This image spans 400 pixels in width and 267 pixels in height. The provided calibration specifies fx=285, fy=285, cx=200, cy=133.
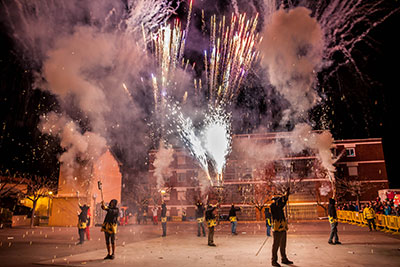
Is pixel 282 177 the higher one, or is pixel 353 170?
pixel 353 170

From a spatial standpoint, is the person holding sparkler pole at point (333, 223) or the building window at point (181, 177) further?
the building window at point (181, 177)

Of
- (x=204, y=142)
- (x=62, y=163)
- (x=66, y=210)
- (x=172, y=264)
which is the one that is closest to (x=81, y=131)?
(x=62, y=163)

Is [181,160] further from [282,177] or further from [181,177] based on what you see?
[282,177]

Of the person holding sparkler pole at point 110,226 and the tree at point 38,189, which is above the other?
the tree at point 38,189

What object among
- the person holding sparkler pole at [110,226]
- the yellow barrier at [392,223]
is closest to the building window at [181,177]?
the yellow barrier at [392,223]

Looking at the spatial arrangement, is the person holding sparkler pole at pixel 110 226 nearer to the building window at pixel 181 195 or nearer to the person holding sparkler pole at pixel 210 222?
the person holding sparkler pole at pixel 210 222

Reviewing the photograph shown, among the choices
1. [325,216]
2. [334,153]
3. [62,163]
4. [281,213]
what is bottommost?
[325,216]

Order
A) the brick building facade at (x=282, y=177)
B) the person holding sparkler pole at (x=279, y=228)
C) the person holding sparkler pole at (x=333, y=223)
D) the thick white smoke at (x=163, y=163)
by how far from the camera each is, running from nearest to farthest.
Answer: the person holding sparkler pole at (x=279, y=228) < the person holding sparkler pole at (x=333, y=223) < the brick building facade at (x=282, y=177) < the thick white smoke at (x=163, y=163)

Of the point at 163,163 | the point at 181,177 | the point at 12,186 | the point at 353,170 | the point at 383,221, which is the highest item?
the point at 163,163

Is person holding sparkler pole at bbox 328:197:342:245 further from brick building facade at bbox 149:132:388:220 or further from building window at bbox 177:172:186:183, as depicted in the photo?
building window at bbox 177:172:186:183

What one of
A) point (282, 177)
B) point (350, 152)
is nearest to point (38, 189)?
point (282, 177)

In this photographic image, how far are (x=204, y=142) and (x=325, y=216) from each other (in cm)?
1904

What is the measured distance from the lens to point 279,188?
3778 centimetres

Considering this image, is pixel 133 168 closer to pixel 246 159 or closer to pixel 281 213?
pixel 246 159
